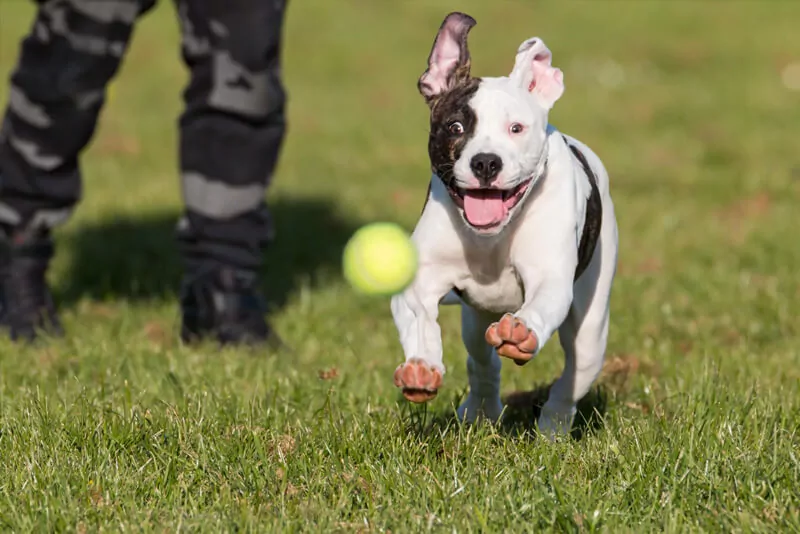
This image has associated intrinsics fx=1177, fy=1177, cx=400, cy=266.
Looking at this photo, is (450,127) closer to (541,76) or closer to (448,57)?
(448,57)

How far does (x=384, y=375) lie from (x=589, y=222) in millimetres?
1698

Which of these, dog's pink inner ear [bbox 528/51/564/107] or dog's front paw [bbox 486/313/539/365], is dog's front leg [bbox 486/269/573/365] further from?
dog's pink inner ear [bbox 528/51/564/107]

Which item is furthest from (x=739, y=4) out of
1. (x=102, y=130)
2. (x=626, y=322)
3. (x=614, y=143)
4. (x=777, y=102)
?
(x=626, y=322)

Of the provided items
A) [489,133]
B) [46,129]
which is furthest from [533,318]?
[46,129]

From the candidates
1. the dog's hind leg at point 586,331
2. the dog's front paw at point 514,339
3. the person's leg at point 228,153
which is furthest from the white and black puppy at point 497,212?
the person's leg at point 228,153

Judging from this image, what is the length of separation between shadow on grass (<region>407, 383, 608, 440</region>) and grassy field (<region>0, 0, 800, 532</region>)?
22 millimetres

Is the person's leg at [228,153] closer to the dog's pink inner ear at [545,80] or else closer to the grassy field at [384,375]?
the grassy field at [384,375]

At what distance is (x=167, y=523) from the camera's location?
3350mm

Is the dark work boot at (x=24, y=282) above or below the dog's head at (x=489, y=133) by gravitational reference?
below

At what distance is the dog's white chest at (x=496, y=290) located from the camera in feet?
13.3

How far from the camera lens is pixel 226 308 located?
6309 mm

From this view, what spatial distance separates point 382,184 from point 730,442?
7829 mm

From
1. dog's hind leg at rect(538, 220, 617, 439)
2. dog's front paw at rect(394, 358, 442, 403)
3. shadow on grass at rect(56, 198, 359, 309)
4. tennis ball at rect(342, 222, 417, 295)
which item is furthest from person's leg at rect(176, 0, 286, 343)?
dog's front paw at rect(394, 358, 442, 403)

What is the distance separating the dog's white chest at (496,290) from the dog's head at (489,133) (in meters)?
0.30
